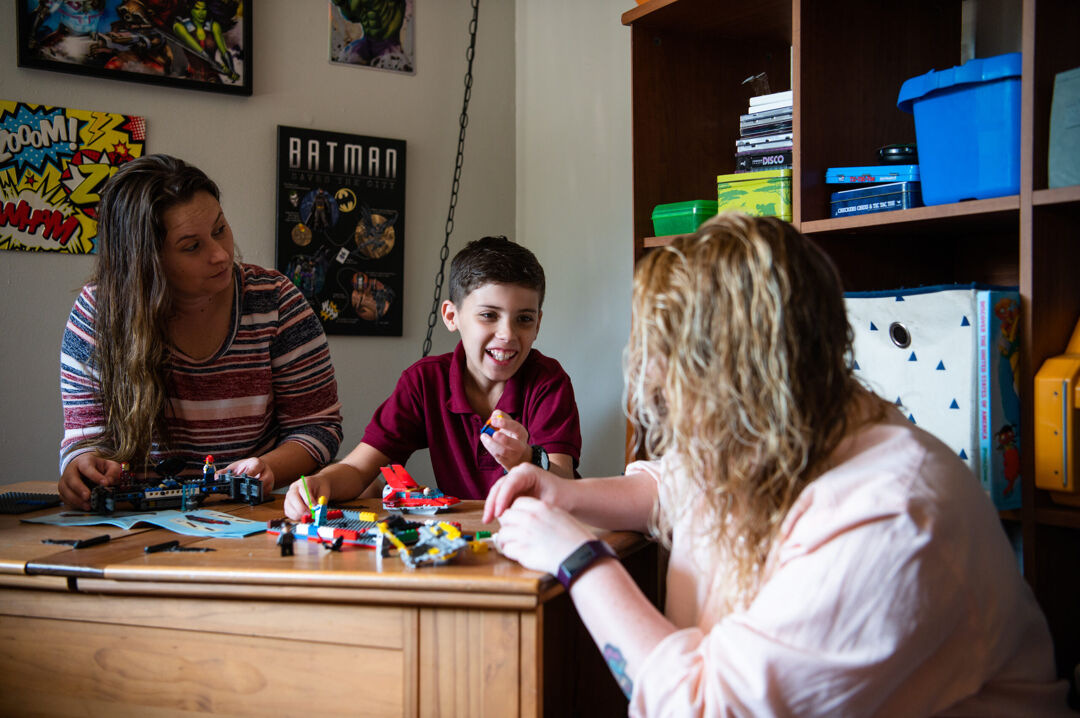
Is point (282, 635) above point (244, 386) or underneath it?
underneath

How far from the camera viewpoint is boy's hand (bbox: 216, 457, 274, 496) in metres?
1.62

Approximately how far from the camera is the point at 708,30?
2.24 metres

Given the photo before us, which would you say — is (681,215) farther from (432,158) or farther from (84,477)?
(432,158)

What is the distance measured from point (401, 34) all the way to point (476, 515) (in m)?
2.41

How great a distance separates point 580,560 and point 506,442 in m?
0.54

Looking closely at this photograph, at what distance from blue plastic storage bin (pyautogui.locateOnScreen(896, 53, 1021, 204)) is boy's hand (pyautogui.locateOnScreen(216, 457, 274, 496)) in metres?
1.37

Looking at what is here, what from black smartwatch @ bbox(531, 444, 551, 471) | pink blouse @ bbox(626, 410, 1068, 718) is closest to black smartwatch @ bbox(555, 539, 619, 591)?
pink blouse @ bbox(626, 410, 1068, 718)

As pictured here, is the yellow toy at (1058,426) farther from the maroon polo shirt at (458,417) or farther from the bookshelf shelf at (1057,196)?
the maroon polo shirt at (458,417)

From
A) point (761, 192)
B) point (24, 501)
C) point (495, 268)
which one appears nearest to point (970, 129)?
point (761, 192)

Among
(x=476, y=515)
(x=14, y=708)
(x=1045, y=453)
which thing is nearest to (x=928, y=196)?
(x=1045, y=453)

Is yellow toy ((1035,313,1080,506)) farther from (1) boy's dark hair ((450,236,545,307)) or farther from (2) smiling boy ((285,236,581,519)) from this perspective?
(1) boy's dark hair ((450,236,545,307))

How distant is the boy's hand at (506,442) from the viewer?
1.48m

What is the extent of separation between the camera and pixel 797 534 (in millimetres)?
850

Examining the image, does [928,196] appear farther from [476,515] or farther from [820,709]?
[820,709]
